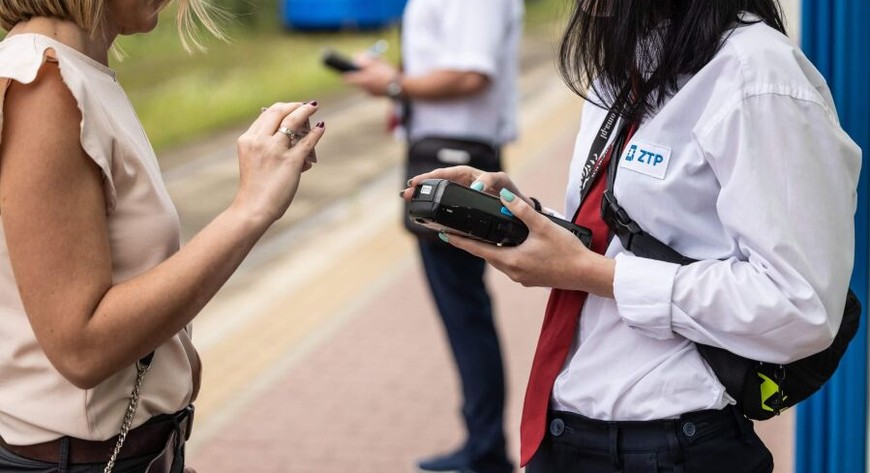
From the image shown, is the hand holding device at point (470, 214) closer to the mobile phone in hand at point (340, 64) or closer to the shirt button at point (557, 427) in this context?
the shirt button at point (557, 427)

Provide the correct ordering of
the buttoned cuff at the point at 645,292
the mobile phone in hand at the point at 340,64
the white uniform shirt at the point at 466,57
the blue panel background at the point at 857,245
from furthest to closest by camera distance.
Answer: the mobile phone in hand at the point at 340,64, the white uniform shirt at the point at 466,57, the blue panel background at the point at 857,245, the buttoned cuff at the point at 645,292

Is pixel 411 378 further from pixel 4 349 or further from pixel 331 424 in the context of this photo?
pixel 4 349

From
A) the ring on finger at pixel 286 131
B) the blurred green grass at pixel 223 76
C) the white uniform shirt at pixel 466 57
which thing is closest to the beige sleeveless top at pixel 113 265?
the ring on finger at pixel 286 131

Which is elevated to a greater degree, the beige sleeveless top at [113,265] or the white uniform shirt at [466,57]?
the beige sleeveless top at [113,265]

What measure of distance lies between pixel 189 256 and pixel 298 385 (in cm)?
405

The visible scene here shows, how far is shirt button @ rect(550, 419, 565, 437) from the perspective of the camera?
210 cm

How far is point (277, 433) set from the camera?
5.15 m

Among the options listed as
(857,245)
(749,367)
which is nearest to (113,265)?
(749,367)

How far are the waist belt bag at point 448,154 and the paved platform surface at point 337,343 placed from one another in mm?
1267

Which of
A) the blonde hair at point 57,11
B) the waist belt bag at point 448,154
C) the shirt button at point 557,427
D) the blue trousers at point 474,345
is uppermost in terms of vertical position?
the blonde hair at point 57,11

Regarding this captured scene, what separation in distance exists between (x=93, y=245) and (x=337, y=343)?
471 centimetres

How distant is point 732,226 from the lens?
6.00 ft

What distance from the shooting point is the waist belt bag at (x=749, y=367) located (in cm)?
195

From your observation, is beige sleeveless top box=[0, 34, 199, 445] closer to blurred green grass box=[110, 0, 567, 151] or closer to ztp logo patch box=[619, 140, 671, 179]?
ztp logo patch box=[619, 140, 671, 179]
